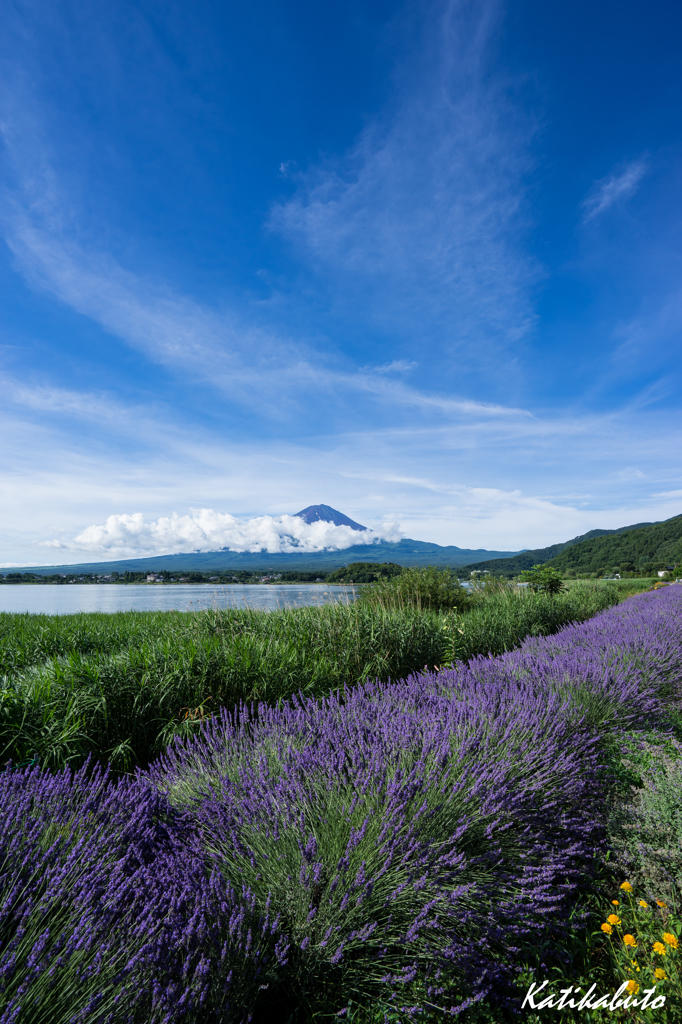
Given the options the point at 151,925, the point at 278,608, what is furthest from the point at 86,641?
the point at 151,925

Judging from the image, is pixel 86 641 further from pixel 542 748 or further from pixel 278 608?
pixel 542 748

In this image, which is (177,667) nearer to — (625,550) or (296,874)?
(296,874)

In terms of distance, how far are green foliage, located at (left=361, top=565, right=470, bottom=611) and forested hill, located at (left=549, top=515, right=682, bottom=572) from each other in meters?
49.0

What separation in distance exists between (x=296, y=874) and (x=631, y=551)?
74.1 m

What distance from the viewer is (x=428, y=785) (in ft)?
6.71

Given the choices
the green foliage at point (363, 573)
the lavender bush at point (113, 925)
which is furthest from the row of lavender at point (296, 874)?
the green foliage at point (363, 573)

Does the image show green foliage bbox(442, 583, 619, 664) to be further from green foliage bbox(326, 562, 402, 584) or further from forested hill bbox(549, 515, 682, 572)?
forested hill bbox(549, 515, 682, 572)

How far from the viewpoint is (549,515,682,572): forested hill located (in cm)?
5834

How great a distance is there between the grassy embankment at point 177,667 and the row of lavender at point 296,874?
789 mm

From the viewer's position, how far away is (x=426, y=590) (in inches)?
473

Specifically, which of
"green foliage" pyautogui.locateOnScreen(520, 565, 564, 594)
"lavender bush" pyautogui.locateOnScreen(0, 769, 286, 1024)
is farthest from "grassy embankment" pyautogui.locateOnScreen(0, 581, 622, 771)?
"green foliage" pyautogui.locateOnScreen(520, 565, 564, 594)

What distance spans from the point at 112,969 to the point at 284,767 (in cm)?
100

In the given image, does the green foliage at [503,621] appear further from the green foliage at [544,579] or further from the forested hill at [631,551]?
the forested hill at [631,551]

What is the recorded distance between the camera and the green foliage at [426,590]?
1175 centimetres
